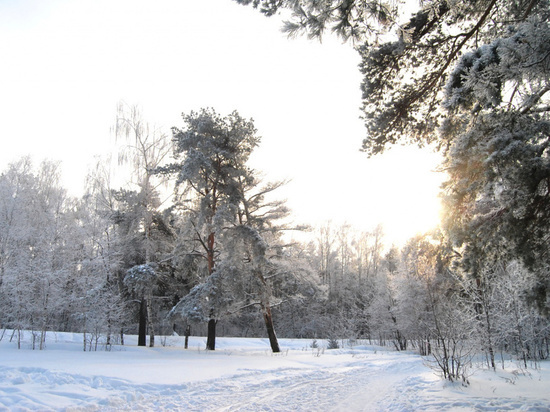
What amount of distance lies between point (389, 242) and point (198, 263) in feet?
117

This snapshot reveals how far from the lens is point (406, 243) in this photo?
1791cm

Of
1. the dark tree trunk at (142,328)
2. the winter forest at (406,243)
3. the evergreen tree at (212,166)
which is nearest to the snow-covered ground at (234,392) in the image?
the winter forest at (406,243)

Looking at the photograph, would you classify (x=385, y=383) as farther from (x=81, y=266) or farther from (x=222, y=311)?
(x=81, y=266)

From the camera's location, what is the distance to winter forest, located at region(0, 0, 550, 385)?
4.53m

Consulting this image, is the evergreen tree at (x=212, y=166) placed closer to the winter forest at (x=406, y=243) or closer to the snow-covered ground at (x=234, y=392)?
the winter forest at (x=406, y=243)

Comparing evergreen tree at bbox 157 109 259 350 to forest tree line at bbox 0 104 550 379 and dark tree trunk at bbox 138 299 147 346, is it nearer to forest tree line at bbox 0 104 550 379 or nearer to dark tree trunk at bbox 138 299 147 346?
forest tree line at bbox 0 104 550 379

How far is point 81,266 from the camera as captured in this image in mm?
14531

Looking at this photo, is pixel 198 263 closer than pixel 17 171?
Yes

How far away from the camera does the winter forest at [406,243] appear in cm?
453

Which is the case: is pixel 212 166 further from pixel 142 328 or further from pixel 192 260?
pixel 142 328

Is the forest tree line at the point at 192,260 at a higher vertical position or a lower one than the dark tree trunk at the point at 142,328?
higher

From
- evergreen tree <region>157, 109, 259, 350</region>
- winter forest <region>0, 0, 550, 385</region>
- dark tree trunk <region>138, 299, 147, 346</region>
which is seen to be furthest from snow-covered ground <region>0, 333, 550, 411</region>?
dark tree trunk <region>138, 299, 147, 346</region>

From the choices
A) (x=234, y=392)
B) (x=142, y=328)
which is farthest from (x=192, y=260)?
(x=234, y=392)

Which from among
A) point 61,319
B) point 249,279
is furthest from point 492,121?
point 61,319
